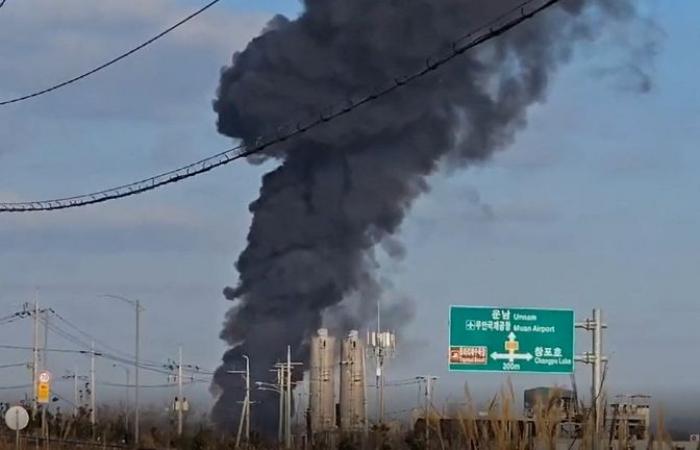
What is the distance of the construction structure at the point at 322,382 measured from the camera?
251 ft

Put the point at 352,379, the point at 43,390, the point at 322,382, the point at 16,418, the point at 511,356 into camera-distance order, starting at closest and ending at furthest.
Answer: the point at 511,356 → the point at 16,418 → the point at 43,390 → the point at 352,379 → the point at 322,382

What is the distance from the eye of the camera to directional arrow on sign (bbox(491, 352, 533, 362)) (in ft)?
116

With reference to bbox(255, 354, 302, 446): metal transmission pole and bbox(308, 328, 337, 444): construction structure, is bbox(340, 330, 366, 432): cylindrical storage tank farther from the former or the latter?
bbox(255, 354, 302, 446): metal transmission pole

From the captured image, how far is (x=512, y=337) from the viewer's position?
35.6 meters

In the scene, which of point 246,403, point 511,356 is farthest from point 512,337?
point 246,403

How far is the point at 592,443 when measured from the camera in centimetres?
828

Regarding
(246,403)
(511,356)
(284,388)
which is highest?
(511,356)

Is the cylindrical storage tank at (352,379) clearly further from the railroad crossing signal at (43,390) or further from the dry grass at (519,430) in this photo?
the dry grass at (519,430)

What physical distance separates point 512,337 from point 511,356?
518 millimetres

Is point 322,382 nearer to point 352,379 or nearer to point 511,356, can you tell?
point 352,379

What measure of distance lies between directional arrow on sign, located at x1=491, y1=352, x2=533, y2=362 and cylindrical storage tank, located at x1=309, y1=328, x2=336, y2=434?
39067 mm

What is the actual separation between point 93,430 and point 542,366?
3258 centimetres

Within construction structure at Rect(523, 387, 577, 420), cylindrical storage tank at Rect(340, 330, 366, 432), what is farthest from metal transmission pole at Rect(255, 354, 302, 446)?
construction structure at Rect(523, 387, 577, 420)

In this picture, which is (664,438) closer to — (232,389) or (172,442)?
(172,442)
